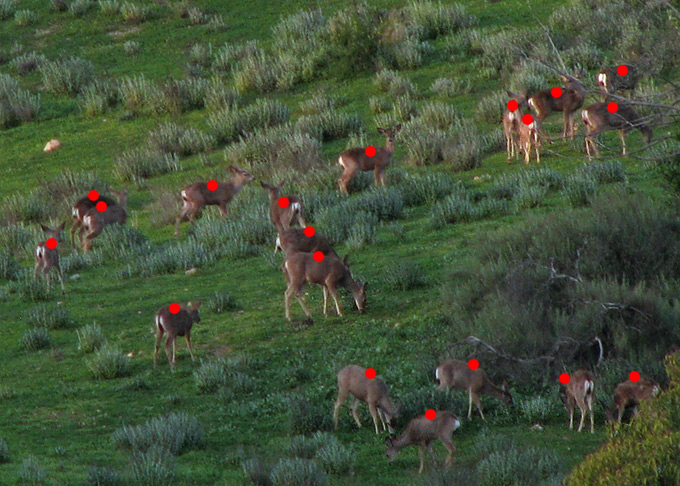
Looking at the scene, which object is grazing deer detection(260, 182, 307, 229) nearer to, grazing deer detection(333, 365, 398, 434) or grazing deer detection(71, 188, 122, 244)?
grazing deer detection(71, 188, 122, 244)

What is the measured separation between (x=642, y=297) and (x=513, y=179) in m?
8.49

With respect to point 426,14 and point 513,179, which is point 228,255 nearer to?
point 513,179

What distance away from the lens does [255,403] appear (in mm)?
13484

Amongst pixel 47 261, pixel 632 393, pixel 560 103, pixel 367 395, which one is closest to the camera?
pixel 632 393

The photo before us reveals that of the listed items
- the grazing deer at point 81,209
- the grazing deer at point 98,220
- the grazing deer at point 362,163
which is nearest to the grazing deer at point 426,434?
the grazing deer at point 98,220

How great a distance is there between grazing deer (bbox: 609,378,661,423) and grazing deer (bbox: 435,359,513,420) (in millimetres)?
1354

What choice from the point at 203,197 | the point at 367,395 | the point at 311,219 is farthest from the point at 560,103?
the point at 367,395

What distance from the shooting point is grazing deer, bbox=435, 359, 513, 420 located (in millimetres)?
12719

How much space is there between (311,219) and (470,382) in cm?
1037

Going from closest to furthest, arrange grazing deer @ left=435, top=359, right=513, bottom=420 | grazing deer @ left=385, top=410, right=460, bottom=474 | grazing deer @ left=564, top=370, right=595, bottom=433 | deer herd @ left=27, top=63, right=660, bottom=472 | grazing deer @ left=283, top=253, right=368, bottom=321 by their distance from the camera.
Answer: grazing deer @ left=385, top=410, right=460, bottom=474
deer herd @ left=27, top=63, right=660, bottom=472
grazing deer @ left=564, top=370, right=595, bottom=433
grazing deer @ left=435, top=359, right=513, bottom=420
grazing deer @ left=283, top=253, right=368, bottom=321

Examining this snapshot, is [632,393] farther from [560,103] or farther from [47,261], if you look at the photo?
[560,103]

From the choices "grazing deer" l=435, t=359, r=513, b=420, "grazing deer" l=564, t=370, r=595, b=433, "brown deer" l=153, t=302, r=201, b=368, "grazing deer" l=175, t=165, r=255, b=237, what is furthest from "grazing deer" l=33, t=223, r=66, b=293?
"grazing deer" l=564, t=370, r=595, b=433

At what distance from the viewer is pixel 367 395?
484 inches

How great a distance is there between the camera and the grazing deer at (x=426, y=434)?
441 inches
